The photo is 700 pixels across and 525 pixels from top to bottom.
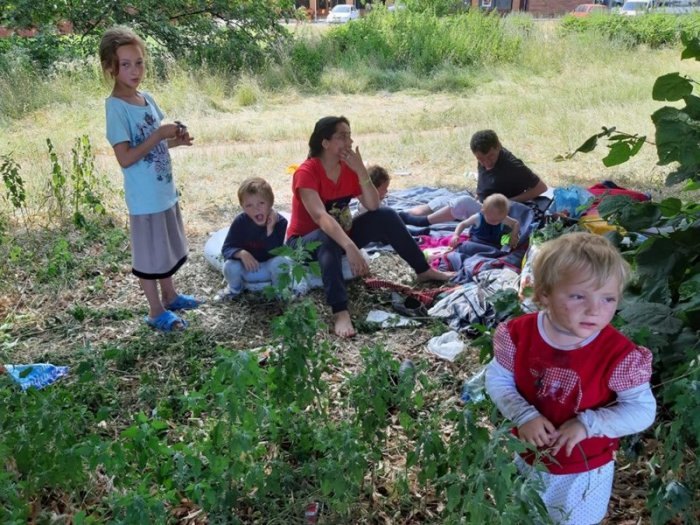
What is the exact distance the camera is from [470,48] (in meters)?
14.5

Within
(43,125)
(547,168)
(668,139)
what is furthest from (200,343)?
(43,125)

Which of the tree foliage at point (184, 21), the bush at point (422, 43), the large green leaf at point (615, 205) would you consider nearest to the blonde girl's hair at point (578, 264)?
the large green leaf at point (615, 205)

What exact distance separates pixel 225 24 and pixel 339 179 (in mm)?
11702

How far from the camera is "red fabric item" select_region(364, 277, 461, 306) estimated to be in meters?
4.05

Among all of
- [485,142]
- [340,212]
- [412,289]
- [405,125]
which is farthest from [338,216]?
[405,125]

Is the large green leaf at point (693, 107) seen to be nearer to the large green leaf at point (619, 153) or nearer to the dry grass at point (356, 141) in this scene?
the large green leaf at point (619, 153)

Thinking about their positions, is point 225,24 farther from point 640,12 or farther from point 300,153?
point 640,12

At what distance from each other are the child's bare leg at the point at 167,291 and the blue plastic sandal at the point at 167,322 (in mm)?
265

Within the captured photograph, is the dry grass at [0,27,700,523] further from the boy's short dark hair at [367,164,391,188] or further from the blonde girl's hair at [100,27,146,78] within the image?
the blonde girl's hair at [100,27,146,78]

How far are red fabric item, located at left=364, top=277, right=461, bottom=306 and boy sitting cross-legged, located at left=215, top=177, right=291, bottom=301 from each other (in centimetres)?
62

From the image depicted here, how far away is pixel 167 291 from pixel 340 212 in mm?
1188

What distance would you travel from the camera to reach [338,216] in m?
4.23

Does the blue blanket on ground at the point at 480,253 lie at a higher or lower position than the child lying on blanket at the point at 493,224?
lower

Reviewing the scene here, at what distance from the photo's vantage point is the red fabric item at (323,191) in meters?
4.13
